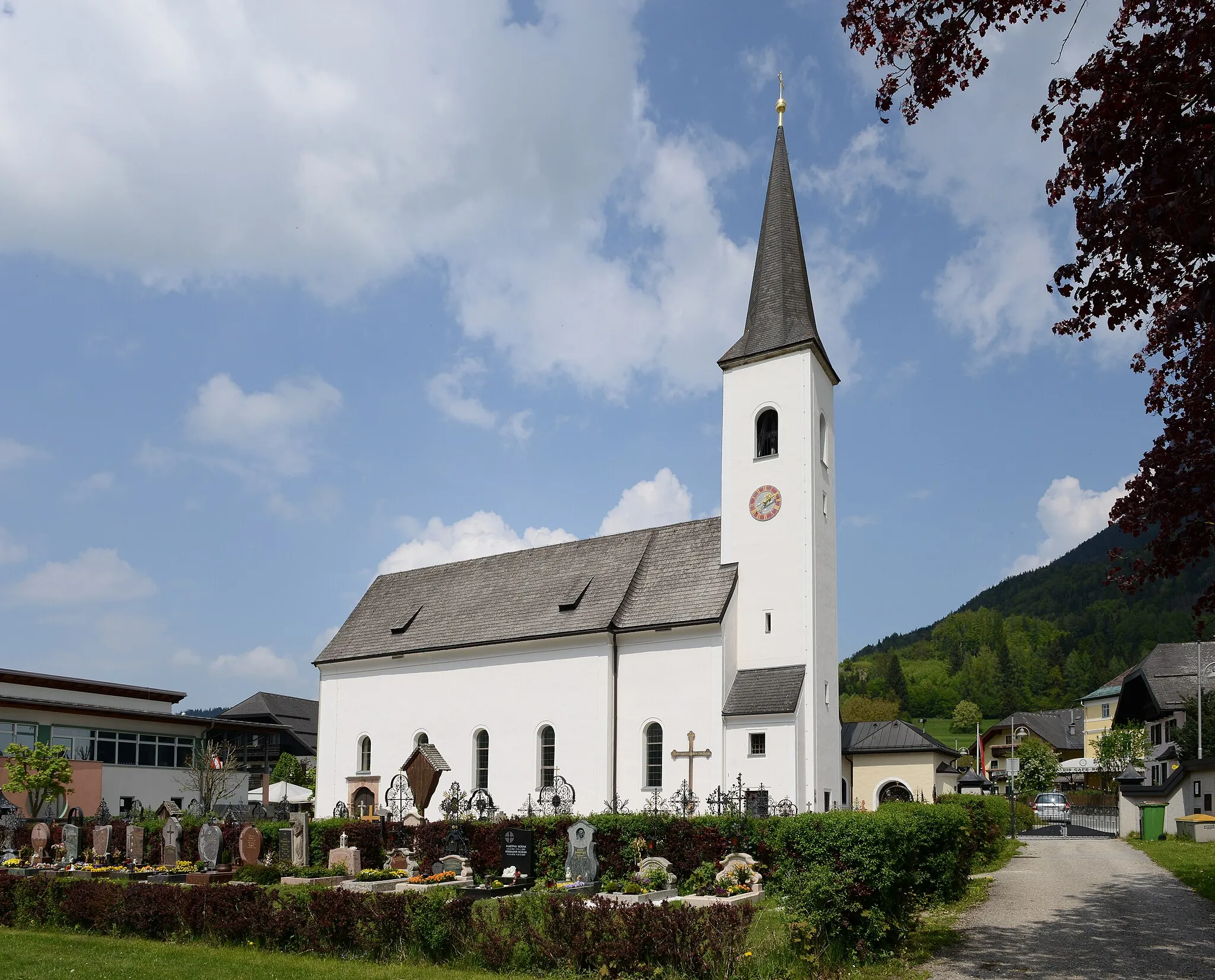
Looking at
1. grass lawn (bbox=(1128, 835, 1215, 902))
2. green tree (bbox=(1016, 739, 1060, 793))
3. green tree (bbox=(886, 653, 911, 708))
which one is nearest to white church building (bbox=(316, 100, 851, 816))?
grass lawn (bbox=(1128, 835, 1215, 902))

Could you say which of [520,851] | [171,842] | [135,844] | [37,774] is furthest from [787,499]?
[37,774]

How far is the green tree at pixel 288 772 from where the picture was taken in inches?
2195

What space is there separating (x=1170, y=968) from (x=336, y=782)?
33758 mm

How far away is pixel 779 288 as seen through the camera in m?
35.1

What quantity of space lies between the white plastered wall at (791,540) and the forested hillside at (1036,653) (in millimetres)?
105955

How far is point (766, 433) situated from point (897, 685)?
127144 mm

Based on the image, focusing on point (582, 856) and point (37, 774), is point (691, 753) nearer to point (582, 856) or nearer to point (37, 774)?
point (582, 856)

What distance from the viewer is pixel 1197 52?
695 cm

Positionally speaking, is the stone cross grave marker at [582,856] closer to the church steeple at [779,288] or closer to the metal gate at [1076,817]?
the church steeple at [779,288]

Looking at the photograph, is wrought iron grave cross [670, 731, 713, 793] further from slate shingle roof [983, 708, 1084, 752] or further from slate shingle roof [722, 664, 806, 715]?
slate shingle roof [983, 708, 1084, 752]

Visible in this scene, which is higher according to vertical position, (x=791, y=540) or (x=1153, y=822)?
(x=791, y=540)

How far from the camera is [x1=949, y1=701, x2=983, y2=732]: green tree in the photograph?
139 metres

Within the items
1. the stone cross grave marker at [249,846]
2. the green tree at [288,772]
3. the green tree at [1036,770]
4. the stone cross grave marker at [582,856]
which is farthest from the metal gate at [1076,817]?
the green tree at [288,772]

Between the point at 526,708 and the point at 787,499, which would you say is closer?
the point at 787,499
